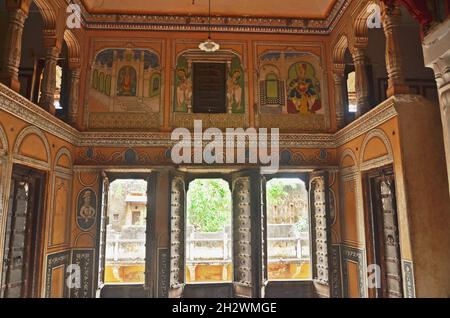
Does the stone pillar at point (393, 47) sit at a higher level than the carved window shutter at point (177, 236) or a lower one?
higher

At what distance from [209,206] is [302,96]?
8332 millimetres

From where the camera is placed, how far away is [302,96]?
25.2 ft

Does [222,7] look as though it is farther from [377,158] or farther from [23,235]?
[23,235]

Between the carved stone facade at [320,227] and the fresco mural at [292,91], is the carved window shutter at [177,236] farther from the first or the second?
the carved stone facade at [320,227]

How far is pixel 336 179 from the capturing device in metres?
7.25

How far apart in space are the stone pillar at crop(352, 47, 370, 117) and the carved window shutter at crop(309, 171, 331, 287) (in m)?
1.46

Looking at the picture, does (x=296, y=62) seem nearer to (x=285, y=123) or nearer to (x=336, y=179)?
(x=285, y=123)

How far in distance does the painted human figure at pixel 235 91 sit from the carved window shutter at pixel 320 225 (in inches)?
82.5

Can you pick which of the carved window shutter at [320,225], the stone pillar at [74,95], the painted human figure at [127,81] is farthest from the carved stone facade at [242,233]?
the stone pillar at [74,95]

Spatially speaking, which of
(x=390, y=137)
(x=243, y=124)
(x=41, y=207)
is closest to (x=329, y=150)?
(x=243, y=124)

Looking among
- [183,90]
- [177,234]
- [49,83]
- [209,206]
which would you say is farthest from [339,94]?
[209,206]

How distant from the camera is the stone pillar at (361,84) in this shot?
6307 mm

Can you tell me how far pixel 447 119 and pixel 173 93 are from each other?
5004 mm

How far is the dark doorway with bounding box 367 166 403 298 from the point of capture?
5207 mm
